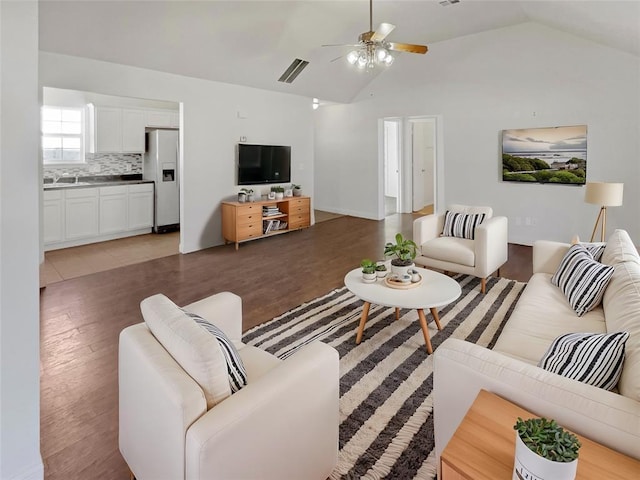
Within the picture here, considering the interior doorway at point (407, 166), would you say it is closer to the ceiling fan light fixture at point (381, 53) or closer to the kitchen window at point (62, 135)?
the ceiling fan light fixture at point (381, 53)

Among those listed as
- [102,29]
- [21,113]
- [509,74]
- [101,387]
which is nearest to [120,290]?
[101,387]

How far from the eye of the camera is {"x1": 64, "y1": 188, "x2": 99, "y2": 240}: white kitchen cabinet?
5945 millimetres

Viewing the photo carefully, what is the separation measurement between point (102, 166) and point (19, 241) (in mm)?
5859

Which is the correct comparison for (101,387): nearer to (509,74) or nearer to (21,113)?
(21,113)

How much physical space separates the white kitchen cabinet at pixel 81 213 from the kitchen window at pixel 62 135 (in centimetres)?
69

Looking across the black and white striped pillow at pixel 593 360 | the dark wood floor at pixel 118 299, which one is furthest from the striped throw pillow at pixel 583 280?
the dark wood floor at pixel 118 299

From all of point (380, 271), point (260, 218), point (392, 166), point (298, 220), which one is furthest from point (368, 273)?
point (392, 166)

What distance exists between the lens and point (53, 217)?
578 centimetres

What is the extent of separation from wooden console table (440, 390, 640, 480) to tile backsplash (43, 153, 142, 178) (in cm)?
693

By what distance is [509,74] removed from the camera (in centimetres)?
610

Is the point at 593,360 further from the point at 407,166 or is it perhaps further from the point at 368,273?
the point at 407,166

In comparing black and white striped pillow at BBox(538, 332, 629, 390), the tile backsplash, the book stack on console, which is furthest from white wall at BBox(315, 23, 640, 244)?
black and white striped pillow at BBox(538, 332, 629, 390)

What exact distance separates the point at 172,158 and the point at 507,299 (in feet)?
19.2

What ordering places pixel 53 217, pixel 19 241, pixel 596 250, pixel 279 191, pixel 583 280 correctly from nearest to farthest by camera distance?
pixel 19 241 < pixel 583 280 < pixel 596 250 < pixel 53 217 < pixel 279 191
